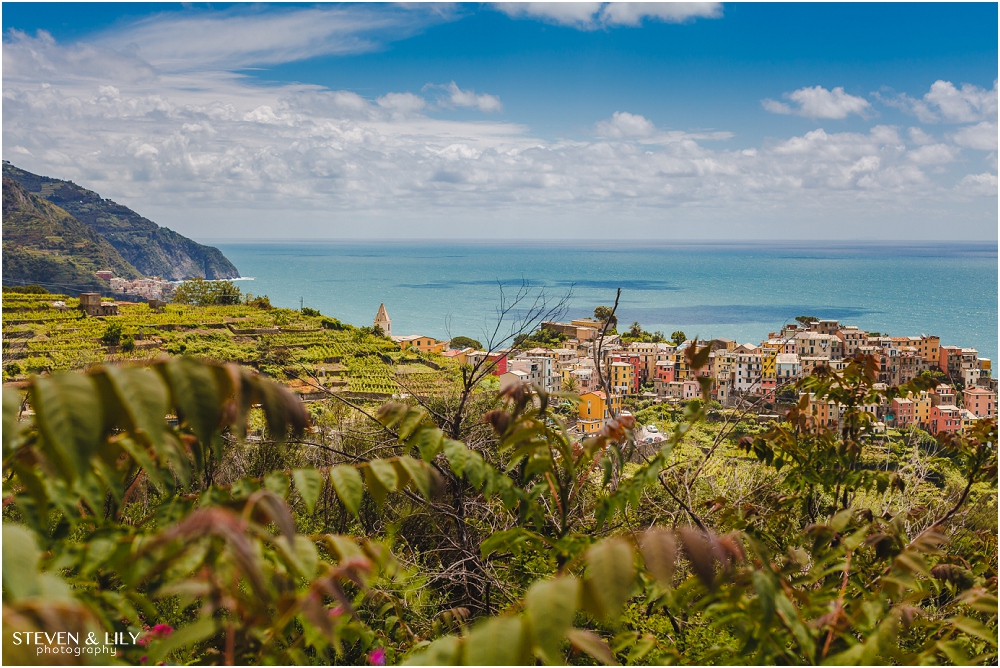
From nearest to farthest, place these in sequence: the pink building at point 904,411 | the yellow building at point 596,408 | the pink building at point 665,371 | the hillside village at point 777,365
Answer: the yellow building at point 596,408 < the pink building at point 904,411 < the hillside village at point 777,365 < the pink building at point 665,371

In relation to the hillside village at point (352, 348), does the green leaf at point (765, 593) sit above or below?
above

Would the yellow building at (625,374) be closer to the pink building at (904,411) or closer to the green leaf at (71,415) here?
the pink building at (904,411)

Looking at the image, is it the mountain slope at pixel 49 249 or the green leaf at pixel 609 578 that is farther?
the mountain slope at pixel 49 249

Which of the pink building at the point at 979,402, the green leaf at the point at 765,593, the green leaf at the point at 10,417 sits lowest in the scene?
the pink building at the point at 979,402

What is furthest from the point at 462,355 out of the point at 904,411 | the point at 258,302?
the point at 258,302

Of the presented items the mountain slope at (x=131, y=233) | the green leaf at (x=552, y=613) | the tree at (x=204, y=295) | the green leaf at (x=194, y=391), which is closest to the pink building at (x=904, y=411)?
the green leaf at (x=552, y=613)

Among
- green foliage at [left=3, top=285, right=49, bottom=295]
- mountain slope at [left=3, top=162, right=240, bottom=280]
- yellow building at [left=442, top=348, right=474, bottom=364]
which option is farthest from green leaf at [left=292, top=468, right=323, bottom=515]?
mountain slope at [left=3, top=162, right=240, bottom=280]

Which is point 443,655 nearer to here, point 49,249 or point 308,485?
point 308,485

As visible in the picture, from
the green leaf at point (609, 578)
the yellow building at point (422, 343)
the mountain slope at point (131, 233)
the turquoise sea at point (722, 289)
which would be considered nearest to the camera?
the green leaf at point (609, 578)
